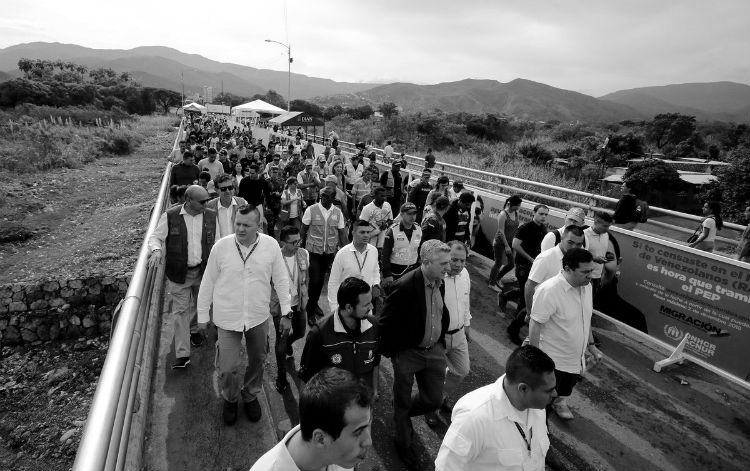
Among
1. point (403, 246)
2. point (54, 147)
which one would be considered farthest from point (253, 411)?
point (54, 147)

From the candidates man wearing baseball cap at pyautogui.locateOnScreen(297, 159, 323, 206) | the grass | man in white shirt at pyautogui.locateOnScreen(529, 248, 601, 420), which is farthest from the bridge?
the grass

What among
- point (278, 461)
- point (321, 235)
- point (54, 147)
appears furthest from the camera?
point (54, 147)

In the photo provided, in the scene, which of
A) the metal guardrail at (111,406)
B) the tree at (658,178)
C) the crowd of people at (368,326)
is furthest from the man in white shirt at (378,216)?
the tree at (658,178)

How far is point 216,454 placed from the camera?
315 centimetres

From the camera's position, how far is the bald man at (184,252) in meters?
4.09

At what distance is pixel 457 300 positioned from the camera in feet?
12.1

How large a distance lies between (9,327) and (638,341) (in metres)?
10.6

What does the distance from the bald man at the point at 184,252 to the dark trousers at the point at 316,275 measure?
1.41 meters

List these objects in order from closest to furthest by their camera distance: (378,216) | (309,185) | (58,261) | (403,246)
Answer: (403,246), (378,216), (309,185), (58,261)

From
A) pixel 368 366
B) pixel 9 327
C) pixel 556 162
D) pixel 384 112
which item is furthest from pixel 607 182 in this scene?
pixel 384 112

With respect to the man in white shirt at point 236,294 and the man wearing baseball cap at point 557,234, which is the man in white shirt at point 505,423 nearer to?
the man in white shirt at point 236,294

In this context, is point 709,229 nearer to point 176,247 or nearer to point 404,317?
point 404,317

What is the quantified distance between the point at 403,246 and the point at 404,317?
6.46 ft

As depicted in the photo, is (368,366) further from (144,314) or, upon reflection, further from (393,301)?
(144,314)
